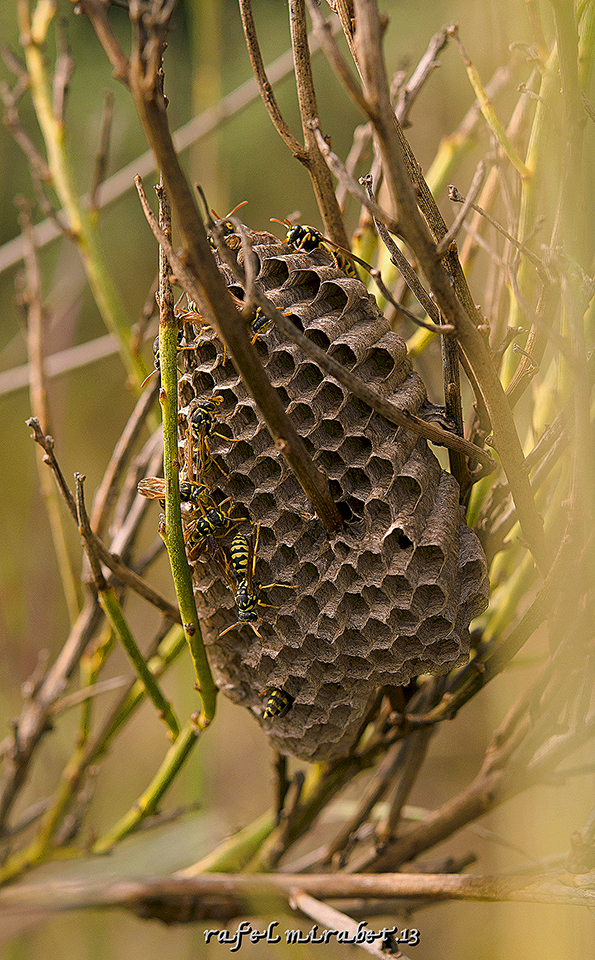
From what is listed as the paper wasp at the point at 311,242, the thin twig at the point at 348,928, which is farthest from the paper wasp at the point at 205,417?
the thin twig at the point at 348,928

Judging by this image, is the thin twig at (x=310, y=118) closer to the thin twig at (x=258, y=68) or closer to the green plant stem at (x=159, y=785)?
the thin twig at (x=258, y=68)

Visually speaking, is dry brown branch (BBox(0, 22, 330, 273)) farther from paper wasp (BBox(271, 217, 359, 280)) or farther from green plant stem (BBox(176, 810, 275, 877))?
green plant stem (BBox(176, 810, 275, 877))

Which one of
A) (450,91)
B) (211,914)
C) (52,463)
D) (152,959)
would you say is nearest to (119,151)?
(450,91)

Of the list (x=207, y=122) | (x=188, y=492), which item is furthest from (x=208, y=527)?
(x=207, y=122)

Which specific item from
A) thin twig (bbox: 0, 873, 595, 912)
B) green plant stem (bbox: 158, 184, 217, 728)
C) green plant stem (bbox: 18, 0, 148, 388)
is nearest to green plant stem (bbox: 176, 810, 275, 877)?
thin twig (bbox: 0, 873, 595, 912)

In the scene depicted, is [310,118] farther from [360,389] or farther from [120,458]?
[120,458]

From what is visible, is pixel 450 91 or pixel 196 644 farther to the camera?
pixel 450 91

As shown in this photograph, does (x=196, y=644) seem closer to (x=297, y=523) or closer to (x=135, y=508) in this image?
(x=297, y=523)
